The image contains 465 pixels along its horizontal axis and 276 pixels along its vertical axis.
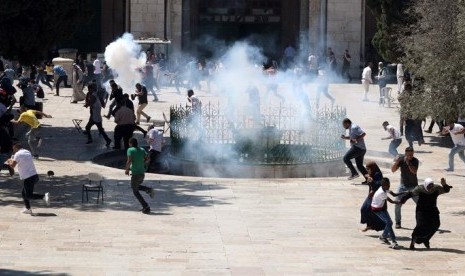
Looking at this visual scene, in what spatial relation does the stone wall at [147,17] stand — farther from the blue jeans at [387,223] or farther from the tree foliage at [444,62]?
the blue jeans at [387,223]

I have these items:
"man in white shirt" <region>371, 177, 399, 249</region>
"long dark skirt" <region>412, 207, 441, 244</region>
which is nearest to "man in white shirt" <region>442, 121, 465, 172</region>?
"man in white shirt" <region>371, 177, 399, 249</region>

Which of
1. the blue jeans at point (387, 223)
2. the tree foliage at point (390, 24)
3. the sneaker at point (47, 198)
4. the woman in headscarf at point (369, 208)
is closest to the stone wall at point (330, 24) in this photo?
the tree foliage at point (390, 24)

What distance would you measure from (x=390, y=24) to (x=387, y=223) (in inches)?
945

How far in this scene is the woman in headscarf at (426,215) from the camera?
18.8 meters

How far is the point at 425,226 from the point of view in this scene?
18.8m

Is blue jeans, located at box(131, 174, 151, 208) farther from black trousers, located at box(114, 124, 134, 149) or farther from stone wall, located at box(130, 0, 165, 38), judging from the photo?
stone wall, located at box(130, 0, 165, 38)

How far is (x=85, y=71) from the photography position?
144 ft

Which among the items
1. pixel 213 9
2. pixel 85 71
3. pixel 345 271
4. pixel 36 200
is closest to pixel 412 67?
pixel 36 200

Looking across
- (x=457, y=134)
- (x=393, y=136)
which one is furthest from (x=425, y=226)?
(x=393, y=136)

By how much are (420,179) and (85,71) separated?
20759 mm

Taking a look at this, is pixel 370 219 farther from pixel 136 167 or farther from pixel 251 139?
pixel 251 139

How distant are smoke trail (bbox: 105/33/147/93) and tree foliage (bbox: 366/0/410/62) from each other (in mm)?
7721

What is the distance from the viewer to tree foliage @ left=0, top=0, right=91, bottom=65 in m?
28.5

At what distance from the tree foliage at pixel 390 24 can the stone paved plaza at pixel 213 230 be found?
14875 millimetres
